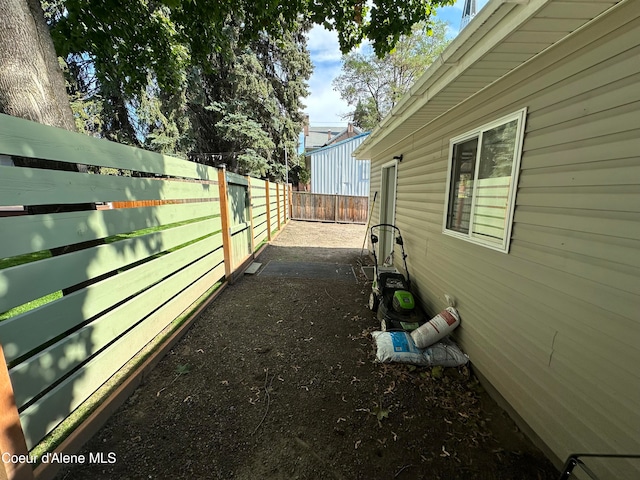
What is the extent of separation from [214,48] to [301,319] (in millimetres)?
4339

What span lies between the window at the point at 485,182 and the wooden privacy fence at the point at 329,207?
1099 centimetres

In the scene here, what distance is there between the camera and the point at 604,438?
56.9 inches

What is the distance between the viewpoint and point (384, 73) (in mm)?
19375

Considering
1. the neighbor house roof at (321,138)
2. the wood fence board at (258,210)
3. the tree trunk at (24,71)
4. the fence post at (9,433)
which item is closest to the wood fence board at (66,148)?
A: the tree trunk at (24,71)

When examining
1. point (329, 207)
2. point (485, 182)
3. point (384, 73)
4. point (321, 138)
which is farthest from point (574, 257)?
point (321, 138)

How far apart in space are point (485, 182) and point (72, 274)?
3538 mm

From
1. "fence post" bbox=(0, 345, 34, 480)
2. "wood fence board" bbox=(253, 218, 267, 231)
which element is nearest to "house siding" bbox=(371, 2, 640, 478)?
"fence post" bbox=(0, 345, 34, 480)

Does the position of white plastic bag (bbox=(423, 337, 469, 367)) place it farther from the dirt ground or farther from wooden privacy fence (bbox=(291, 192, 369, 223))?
wooden privacy fence (bbox=(291, 192, 369, 223))

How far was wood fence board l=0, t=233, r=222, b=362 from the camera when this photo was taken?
4.70 ft

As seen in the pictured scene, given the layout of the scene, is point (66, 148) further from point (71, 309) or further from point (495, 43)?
point (495, 43)

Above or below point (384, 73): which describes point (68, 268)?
below

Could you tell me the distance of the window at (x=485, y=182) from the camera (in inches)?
85.4

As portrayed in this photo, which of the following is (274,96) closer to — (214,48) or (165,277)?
(214,48)

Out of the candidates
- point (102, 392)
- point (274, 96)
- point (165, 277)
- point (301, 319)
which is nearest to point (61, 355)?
point (102, 392)
